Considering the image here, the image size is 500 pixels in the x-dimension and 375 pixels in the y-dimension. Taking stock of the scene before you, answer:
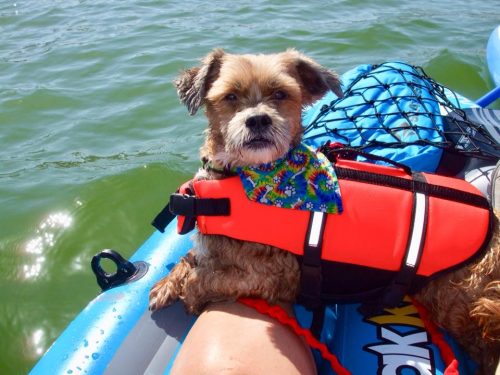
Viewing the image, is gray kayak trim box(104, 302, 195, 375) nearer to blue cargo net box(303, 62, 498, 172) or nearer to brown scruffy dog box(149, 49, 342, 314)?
brown scruffy dog box(149, 49, 342, 314)

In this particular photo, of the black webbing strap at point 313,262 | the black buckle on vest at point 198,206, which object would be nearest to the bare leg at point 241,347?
the black webbing strap at point 313,262

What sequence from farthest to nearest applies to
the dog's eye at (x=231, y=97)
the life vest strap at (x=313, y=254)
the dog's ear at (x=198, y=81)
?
the dog's ear at (x=198, y=81)
the dog's eye at (x=231, y=97)
the life vest strap at (x=313, y=254)

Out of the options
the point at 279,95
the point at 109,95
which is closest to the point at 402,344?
the point at 279,95

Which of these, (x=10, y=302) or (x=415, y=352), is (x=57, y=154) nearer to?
(x=10, y=302)

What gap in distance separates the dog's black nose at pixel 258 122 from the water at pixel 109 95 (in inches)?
119

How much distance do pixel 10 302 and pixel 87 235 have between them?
1.13m

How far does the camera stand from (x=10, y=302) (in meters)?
4.87

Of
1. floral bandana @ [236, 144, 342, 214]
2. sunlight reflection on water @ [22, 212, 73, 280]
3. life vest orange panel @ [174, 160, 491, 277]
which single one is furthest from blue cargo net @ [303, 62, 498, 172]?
sunlight reflection on water @ [22, 212, 73, 280]

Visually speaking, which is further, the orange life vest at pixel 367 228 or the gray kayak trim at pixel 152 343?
the gray kayak trim at pixel 152 343

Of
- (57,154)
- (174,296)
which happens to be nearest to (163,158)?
(57,154)

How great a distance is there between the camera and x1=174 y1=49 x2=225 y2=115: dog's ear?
11.2ft

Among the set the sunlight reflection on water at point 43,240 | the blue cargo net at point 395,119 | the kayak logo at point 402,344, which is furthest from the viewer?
the sunlight reflection on water at point 43,240

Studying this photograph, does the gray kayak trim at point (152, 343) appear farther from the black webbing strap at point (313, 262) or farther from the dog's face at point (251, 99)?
the dog's face at point (251, 99)

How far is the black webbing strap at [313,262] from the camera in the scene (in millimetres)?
3010
